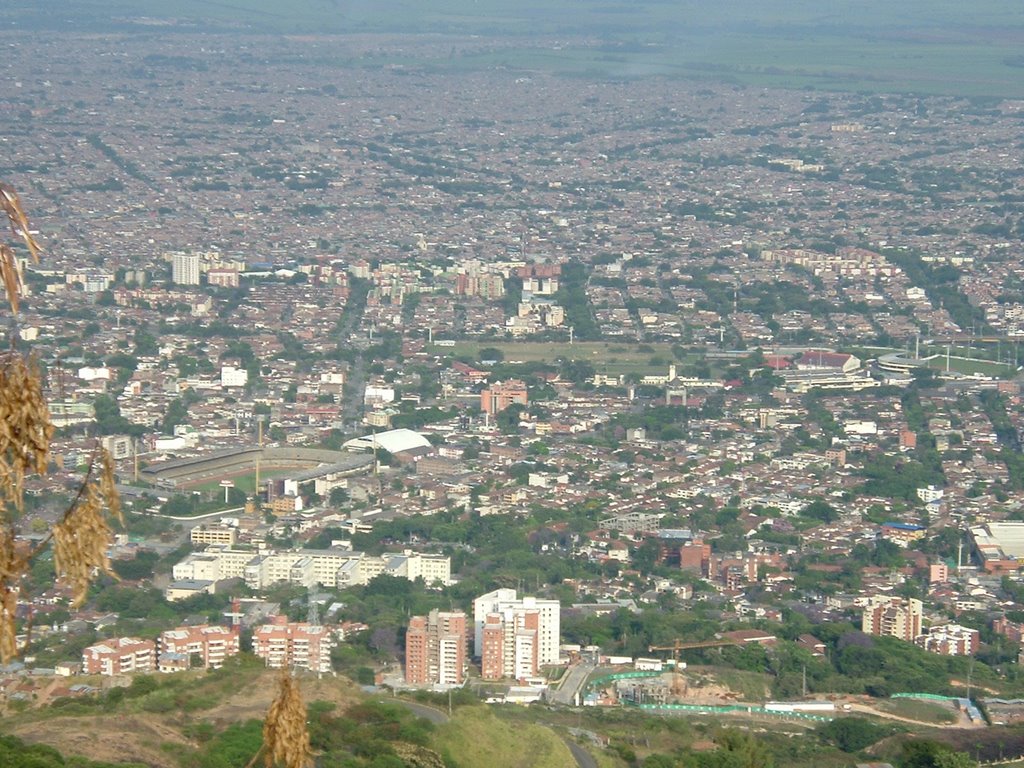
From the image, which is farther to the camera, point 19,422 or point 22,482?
point 22,482

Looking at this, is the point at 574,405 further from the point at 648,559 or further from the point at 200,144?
the point at 200,144

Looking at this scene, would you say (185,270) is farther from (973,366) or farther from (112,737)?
(112,737)

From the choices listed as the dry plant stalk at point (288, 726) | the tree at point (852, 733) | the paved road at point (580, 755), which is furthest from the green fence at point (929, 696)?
the dry plant stalk at point (288, 726)

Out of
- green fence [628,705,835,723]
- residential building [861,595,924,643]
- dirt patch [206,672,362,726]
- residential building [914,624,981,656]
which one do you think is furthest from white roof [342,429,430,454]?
dirt patch [206,672,362,726]

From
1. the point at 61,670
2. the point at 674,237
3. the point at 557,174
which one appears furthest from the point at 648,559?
the point at 557,174

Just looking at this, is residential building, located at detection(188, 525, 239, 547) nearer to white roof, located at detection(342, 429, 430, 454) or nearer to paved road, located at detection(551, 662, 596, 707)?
white roof, located at detection(342, 429, 430, 454)

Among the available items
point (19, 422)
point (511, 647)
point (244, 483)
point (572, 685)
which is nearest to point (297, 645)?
point (511, 647)

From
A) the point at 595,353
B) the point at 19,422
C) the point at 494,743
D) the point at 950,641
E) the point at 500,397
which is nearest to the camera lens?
the point at 19,422

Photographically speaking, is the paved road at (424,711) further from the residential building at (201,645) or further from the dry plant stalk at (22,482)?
the dry plant stalk at (22,482)
